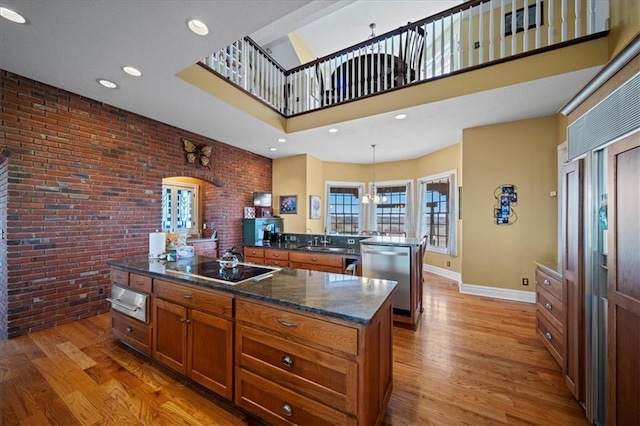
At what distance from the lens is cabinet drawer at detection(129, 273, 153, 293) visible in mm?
2090

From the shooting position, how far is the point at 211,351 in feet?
5.55

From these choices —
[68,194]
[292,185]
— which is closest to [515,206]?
[292,185]

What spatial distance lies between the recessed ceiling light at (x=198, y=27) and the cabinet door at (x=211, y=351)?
2.31 m

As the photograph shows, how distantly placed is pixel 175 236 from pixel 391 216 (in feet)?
18.2

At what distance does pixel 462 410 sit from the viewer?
5.54 feet

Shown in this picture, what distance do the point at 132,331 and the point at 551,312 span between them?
3858 mm

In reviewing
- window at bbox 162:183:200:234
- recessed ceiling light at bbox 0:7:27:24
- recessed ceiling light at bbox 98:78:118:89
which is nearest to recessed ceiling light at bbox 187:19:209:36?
recessed ceiling light at bbox 0:7:27:24

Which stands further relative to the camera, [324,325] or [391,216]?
[391,216]

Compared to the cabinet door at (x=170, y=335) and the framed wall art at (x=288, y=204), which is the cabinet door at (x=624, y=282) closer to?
the cabinet door at (x=170, y=335)

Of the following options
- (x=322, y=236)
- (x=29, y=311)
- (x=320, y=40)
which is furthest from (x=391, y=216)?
(x=29, y=311)

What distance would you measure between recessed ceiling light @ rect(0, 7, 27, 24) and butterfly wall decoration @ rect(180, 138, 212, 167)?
95.6 inches

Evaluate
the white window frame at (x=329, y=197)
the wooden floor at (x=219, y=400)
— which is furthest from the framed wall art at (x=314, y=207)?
the wooden floor at (x=219, y=400)

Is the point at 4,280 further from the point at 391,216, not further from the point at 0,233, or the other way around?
the point at 391,216

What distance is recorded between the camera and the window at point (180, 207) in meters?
4.90
